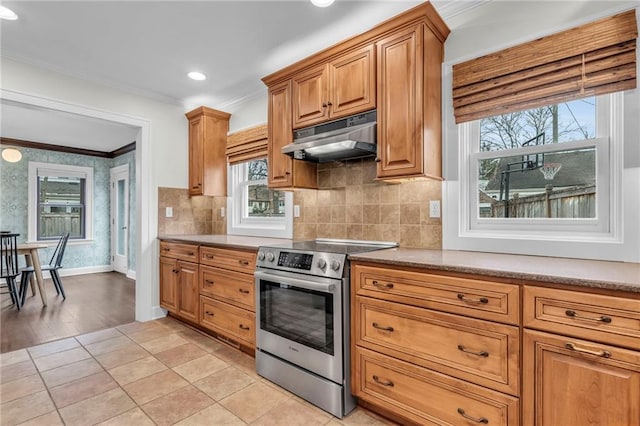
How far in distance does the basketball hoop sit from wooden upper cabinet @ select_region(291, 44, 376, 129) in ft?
3.53

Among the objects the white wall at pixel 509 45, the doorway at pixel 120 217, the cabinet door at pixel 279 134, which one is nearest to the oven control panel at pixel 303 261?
the cabinet door at pixel 279 134

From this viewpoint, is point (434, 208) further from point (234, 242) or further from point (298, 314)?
point (234, 242)

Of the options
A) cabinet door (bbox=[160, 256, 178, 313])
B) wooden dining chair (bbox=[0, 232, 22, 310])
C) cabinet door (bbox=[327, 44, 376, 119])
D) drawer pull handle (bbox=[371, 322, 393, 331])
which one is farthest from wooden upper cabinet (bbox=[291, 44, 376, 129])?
wooden dining chair (bbox=[0, 232, 22, 310])

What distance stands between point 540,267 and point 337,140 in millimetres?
1312

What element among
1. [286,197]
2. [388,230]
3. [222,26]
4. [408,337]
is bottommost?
[408,337]

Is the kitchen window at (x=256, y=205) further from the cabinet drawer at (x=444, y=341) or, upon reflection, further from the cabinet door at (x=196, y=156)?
the cabinet drawer at (x=444, y=341)

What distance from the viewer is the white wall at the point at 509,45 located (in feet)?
5.05

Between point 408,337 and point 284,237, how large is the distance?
70.4 inches

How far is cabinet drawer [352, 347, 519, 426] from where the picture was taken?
1.37m

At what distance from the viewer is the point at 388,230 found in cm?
237

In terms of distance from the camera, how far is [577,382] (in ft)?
3.89

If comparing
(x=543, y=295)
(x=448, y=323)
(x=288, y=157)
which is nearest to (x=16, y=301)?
(x=288, y=157)

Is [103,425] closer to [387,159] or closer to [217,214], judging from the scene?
[387,159]

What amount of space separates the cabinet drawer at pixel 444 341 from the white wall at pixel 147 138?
2666 millimetres
